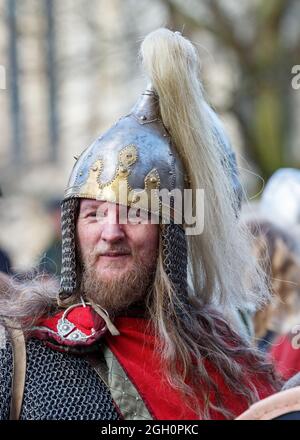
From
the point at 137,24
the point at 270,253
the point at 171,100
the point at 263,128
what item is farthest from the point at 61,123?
the point at 171,100

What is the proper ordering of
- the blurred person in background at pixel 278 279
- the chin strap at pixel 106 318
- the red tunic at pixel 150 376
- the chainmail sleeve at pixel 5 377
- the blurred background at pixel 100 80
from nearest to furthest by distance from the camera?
the chainmail sleeve at pixel 5 377 → the red tunic at pixel 150 376 → the chin strap at pixel 106 318 → the blurred person in background at pixel 278 279 → the blurred background at pixel 100 80

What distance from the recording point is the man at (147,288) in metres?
4.17

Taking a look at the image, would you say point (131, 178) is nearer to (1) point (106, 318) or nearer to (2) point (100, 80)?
(1) point (106, 318)

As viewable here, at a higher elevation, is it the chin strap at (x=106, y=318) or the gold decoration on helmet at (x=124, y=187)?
the gold decoration on helmet at (x=124, y=187)

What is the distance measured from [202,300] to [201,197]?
15.5 inches

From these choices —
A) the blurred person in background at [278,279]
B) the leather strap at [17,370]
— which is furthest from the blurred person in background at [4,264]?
the blurred person in background at [278,279]

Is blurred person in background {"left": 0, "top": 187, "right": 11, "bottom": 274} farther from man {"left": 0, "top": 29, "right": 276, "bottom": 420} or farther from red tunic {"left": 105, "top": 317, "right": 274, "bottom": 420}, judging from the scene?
red tunic {"left": 105, "top": 317, "right": 274, "bottom": 420}

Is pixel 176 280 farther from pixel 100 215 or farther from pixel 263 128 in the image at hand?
pixel 263 128

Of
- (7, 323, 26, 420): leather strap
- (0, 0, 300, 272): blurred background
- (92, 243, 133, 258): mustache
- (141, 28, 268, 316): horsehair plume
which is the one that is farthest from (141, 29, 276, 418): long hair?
(0, 0, 300, 272): blurred background

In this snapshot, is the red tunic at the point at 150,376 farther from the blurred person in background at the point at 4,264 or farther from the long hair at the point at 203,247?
the blurred person in background at the point at 4,264

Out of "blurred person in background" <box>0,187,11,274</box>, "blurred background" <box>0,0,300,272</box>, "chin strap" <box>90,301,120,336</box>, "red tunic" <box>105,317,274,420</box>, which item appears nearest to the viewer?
"red tunic" <box>105,317,274,420</box>

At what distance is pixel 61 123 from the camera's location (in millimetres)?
22297

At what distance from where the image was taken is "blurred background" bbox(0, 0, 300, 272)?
15.3m

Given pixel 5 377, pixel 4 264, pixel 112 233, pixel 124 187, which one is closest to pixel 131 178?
pixel 124 187
